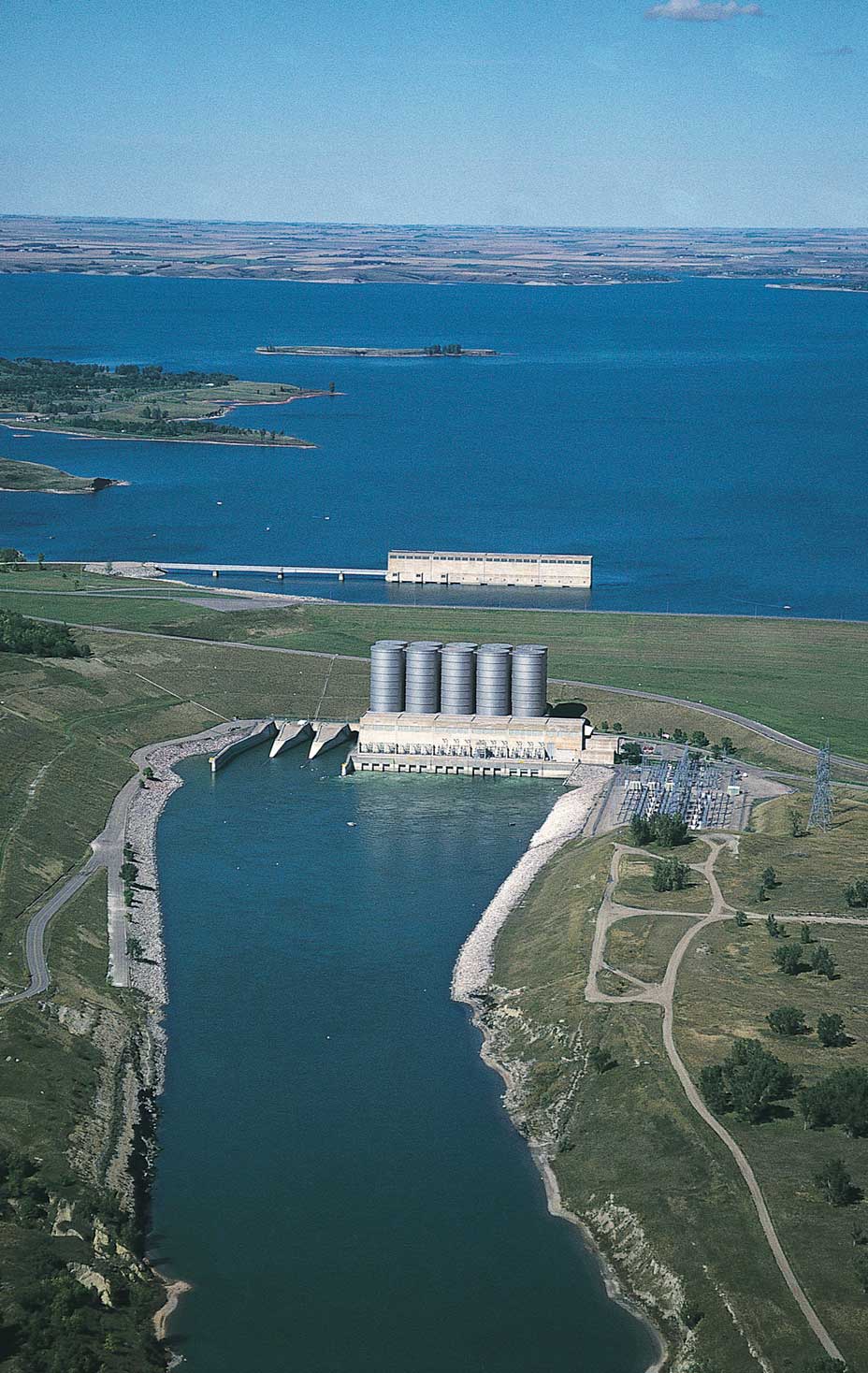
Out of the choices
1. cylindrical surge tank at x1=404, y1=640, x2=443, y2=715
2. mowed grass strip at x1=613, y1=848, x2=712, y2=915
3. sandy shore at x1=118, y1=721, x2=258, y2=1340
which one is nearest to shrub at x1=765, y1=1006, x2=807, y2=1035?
mowed grass strip at x1=613, y1=848, x2=712, y2=915

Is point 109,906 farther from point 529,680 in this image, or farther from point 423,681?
point 529,680

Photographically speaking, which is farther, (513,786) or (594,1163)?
(513,786)

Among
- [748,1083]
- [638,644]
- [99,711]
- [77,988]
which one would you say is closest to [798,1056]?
[748,1083]

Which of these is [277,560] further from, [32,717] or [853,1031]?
[853,1031]

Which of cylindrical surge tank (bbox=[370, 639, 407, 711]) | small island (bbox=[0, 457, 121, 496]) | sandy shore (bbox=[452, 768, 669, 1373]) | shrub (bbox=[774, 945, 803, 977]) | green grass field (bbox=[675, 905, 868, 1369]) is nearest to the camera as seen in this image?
green grass field (bbox=[675, 905, 868, 1369])

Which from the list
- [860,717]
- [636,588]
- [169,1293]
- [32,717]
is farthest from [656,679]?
[169,1293]

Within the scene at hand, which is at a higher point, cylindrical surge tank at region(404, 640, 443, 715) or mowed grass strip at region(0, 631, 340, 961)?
cylindrical surge tank at region(404, 640, 443, 715)

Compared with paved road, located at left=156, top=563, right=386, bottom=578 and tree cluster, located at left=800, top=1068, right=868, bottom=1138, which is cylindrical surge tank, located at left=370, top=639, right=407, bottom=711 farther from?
tree cluster, located at left=800, top=1068, right=868, bottom=1138
